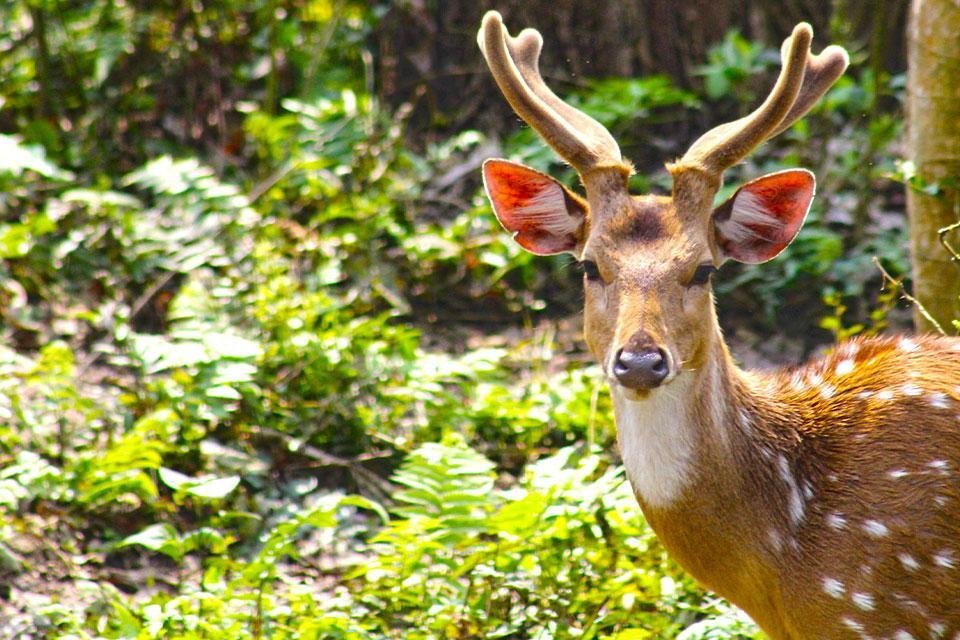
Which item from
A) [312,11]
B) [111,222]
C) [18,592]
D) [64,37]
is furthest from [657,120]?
[18,592]

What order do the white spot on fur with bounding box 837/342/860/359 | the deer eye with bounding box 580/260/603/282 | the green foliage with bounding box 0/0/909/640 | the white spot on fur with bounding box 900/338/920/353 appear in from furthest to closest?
the green foliage with bounding box 0/0/909/640, the white spot on fur with bounding box 837/342/860/359, the white spot on fur with bounding box 900/338/920/353, the deer eye with bounding box 580/260/603/282

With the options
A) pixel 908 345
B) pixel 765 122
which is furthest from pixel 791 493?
pixel 765 122

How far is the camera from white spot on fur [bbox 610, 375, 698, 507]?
3.94 m

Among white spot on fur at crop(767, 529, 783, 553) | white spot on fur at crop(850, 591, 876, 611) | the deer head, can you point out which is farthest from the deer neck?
white spot on fur at crop(850, 591, 876, 611)

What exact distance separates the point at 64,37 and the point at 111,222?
191cm

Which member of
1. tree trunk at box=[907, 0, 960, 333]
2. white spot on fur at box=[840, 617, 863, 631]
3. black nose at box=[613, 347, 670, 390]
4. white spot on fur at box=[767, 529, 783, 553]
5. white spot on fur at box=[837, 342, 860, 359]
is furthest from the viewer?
tree trunk at box=[907, 0, 960, 333]

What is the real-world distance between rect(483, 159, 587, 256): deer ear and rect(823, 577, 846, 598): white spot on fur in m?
1.25

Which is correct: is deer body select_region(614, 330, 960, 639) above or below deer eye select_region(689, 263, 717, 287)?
below

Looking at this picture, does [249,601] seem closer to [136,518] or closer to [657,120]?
[136,518]

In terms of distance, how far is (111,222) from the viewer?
714 cm

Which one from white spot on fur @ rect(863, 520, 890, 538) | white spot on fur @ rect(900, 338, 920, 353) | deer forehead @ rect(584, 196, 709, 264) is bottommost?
white spot on fur @ rect(863, 520, 890, 538)

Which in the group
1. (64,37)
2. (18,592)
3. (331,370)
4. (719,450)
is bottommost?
(18,592)

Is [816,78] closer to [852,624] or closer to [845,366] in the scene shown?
[845,366]

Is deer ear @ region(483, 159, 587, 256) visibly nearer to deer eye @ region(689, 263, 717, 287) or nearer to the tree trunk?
deer eye @ region(689, 263, 717, 287)
